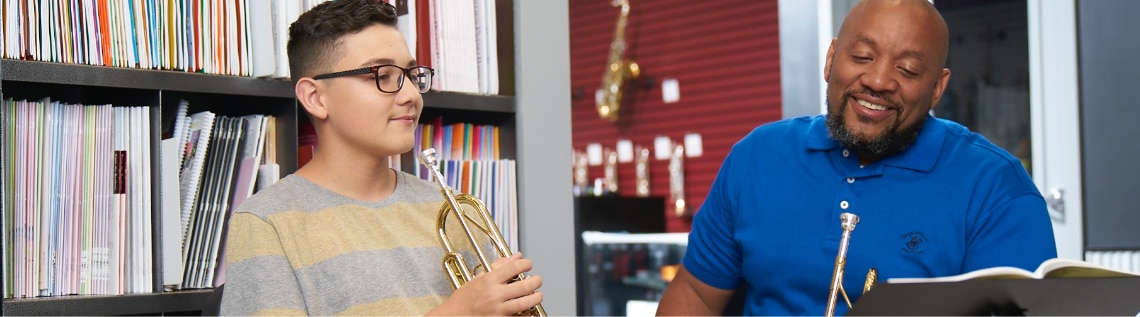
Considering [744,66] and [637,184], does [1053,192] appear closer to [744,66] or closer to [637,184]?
[744,66]

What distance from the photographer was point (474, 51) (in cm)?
256

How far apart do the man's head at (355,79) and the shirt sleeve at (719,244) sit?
80 centimetres

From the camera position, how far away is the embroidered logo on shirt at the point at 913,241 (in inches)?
87.1

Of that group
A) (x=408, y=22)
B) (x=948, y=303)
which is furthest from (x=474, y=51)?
(x=948, y=303)

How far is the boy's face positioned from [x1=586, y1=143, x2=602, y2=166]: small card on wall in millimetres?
7822

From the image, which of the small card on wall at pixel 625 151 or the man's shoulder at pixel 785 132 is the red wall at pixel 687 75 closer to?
the small card on wall at pixel 625 151

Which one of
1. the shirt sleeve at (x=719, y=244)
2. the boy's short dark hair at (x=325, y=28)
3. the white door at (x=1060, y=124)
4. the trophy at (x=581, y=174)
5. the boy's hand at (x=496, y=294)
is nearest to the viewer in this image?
the boy's hand at (x=496, y=294)

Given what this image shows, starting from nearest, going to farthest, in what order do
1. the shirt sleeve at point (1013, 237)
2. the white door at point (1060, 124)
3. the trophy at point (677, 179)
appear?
the shirt sleeve at point (1013, 237) → the white door at point (1060, 124) → the trophy at point (677, 179)

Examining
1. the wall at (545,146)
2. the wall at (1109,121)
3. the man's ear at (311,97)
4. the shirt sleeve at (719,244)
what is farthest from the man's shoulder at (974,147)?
the wall at (1109,121)

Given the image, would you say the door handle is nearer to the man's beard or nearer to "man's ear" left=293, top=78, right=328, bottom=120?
the man's beard

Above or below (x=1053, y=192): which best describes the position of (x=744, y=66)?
above

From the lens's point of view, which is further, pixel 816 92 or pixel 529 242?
pixel 816 92

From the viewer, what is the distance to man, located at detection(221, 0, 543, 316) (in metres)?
1.82

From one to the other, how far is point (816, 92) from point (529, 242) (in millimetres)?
1984
